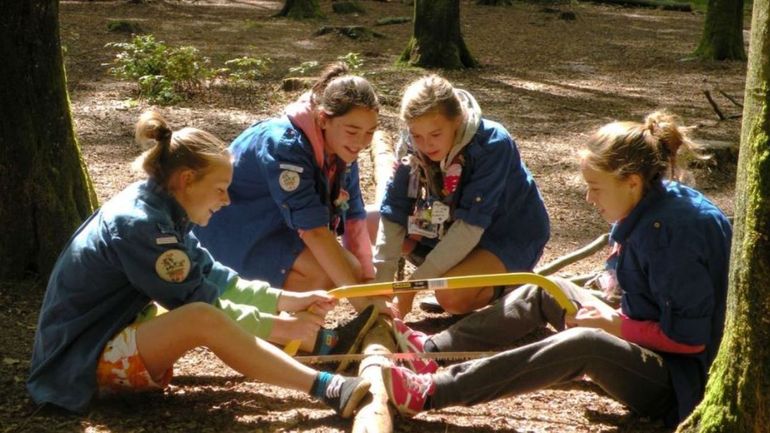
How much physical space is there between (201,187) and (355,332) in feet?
3.00

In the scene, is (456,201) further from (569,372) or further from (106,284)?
(106,284)

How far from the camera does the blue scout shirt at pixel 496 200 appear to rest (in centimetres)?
426

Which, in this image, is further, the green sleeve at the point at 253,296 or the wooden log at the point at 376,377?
the green sleeve at the point at 253,296

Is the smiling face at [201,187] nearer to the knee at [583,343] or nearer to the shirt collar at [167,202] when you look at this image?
the shirt collar at [167,202]

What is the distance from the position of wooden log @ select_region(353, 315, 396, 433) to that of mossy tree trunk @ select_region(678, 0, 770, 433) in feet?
3.36

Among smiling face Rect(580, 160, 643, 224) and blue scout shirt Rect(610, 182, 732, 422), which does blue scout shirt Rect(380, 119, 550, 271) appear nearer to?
smiling face Rect(580, 160, 643, 224)

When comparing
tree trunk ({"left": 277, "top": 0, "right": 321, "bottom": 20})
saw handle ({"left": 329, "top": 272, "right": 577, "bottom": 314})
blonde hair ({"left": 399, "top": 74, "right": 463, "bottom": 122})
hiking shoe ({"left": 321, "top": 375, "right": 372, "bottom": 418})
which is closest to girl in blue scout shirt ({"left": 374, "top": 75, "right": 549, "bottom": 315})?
blonde hair ({"left": 399, "top": 74, "right": 463, "bottom": 122})

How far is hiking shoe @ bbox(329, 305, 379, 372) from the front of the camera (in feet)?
12.8

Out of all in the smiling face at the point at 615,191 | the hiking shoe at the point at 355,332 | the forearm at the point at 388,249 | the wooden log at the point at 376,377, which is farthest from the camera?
the forearm at the point at 388,249

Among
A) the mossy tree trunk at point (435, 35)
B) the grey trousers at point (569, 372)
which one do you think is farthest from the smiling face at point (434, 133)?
the mossy tree trunk at point (435, 35)

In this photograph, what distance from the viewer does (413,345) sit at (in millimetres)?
3969

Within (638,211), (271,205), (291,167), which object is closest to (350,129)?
(291,167)

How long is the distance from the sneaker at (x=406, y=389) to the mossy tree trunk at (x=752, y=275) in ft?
3.16

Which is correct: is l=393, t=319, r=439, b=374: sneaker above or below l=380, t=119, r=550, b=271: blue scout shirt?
below
